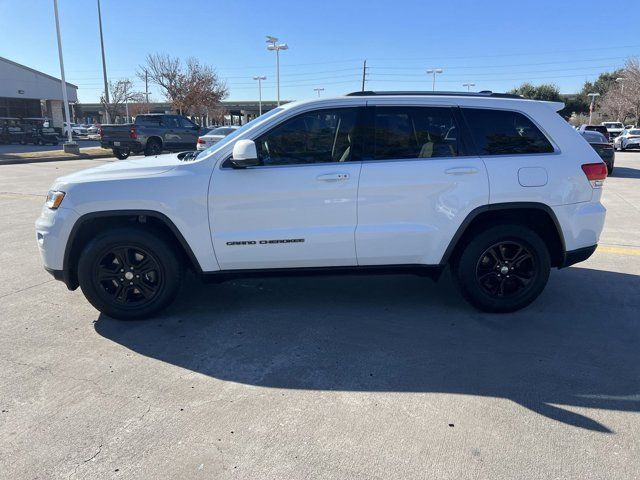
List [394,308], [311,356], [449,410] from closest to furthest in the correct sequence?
[449,410] < [311,356] < [394,308]

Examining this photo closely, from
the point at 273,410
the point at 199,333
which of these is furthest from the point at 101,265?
the point at 273,410

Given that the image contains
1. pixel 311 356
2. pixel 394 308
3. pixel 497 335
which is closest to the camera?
pixel 311 356

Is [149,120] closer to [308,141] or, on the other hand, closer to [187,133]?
[187,133]

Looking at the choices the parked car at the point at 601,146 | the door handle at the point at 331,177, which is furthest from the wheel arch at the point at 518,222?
the parked car at the point at 601,146

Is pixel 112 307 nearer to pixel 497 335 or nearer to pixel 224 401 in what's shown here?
pixel 224 401

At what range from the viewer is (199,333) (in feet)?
13.4

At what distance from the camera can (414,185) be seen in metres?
4.12

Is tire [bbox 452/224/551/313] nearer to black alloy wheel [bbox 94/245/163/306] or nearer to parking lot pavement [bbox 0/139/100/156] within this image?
black alloy wheel [bbox 94/245/163/306]

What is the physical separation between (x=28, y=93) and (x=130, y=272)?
48.7 metres

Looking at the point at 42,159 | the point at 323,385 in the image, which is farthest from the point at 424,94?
the point at 42,159

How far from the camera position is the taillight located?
4.28 m

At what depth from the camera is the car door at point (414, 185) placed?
412 cm

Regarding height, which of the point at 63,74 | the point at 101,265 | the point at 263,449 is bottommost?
the point at 263,449

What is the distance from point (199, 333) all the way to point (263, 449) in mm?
1632
